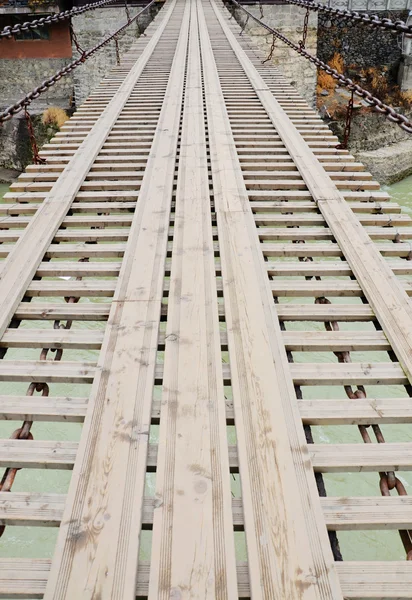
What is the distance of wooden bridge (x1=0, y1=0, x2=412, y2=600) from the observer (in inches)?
49.8

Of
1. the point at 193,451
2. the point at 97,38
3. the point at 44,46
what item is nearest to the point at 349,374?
the point at 193,451

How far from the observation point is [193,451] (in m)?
1.53

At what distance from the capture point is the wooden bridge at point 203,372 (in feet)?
4.15

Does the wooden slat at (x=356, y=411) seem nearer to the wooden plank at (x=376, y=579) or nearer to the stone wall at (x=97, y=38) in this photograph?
the wooden plank at (x=376, y=579)

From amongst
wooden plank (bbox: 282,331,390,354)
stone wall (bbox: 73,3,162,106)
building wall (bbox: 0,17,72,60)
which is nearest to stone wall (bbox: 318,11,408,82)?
stone wall (bbox: 73,3,162,106)

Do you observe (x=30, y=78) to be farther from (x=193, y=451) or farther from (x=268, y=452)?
(x=268, y=452)

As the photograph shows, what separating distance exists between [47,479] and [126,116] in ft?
14.9

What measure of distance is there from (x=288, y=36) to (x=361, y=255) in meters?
11.7

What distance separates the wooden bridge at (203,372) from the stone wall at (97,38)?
10.1 metres

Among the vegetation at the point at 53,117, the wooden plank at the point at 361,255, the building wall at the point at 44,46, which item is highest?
the building wall at the point at 44,46

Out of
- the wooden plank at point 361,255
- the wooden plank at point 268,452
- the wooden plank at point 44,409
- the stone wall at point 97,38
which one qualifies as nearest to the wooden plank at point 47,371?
the wooden plank at point 44,409

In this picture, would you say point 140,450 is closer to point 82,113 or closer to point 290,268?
point 290,268

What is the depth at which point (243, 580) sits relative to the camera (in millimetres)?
1236

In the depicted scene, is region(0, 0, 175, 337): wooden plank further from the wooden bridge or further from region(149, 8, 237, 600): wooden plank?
region(149, 8, 237, 600): wooden plank
